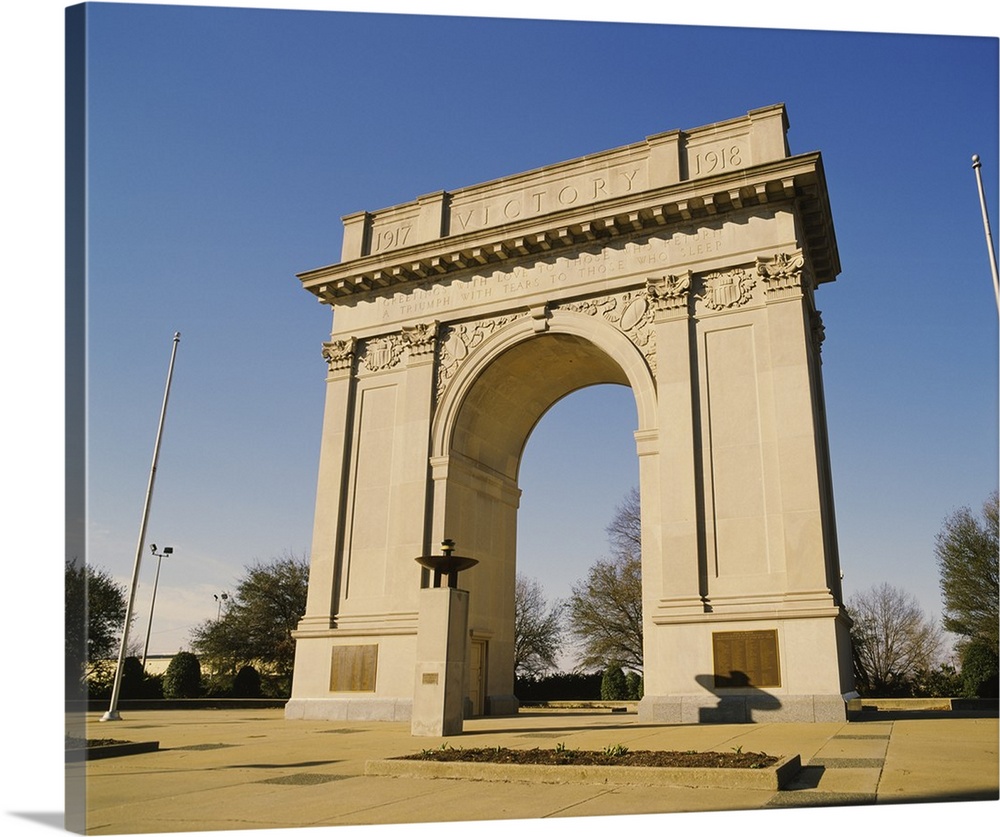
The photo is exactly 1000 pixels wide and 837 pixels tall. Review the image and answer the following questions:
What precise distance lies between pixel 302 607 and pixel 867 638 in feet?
135

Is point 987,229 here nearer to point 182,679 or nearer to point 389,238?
point 389,238

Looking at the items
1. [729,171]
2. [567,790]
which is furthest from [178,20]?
[729,171]

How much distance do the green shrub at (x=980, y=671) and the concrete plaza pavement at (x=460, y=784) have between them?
15.3 metres

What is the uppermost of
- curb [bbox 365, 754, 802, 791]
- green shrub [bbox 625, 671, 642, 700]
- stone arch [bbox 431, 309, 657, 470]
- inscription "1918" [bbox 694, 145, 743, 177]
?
inscription "1918" [bbox 694, 145, 743, 177]

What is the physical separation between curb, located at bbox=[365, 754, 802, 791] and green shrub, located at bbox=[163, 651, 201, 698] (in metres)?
32.0

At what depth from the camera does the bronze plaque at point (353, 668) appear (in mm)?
25109

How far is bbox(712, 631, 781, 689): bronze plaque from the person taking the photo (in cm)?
2012

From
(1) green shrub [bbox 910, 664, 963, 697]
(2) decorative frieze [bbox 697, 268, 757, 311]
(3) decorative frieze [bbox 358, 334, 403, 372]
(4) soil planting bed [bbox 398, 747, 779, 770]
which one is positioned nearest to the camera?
(4) soil planting bed [bbox 398, 747, 779, 770]

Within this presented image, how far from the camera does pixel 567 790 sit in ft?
29.1

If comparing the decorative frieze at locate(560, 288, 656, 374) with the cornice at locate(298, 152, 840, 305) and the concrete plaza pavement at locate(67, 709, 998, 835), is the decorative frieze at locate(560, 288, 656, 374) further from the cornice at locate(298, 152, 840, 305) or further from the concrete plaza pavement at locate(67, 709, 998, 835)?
the concrete plaza pavement at locate(67, 709, 998, 835)

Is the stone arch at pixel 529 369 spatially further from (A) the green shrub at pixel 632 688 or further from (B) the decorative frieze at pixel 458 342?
(A) the green shrub at pixel 632 688

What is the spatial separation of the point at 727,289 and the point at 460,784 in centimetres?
1799

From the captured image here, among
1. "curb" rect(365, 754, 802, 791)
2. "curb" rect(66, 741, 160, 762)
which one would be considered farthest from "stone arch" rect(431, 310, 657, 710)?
"curb" rect(365, 754, 802, 791)

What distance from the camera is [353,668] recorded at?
25469 mm
